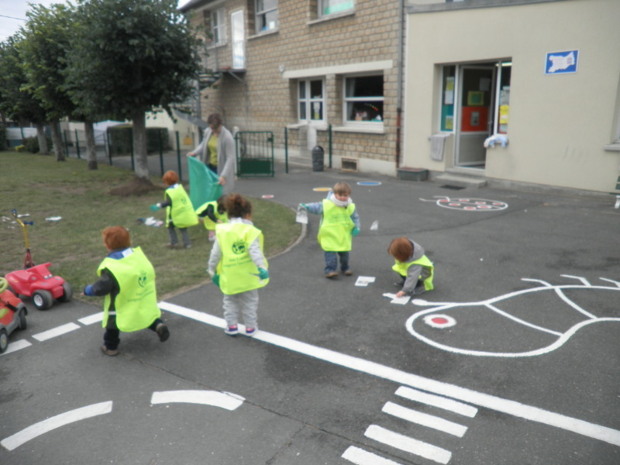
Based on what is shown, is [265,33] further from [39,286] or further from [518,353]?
[518,353]

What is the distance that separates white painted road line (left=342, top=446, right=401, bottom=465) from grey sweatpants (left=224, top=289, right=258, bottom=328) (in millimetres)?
1989

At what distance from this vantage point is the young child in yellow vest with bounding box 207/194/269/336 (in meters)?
4.82

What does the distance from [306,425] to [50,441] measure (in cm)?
178

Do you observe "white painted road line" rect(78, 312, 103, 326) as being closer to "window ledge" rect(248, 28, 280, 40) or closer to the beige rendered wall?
the beige rendered wall

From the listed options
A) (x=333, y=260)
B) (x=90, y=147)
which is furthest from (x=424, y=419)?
(x=90, y=147)

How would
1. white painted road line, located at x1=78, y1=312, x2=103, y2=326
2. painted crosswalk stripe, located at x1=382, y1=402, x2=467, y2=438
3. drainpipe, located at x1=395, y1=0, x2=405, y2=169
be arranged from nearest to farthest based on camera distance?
1. painted crosswalk stripe, located at x1=382, y1=402, x2=467, y2=438
2. white painted road line, located at x1=78, y1=312, x2=103, y2=326
3. drainpipe, located at x1=395, y1=0, x2=405, y2=169

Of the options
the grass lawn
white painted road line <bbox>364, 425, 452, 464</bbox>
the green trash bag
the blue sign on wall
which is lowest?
white painted road line <bbox>364, 425, 452, 464</bbox>

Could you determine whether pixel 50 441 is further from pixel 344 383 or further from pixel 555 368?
pixel 555 368

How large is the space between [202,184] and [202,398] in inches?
244

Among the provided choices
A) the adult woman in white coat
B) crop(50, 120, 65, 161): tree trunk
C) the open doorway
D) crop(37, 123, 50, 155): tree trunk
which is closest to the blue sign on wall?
the open doorway

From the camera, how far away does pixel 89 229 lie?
9.72m

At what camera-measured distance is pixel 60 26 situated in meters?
15.9

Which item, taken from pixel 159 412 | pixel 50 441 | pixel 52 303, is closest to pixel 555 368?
pixel 159 412

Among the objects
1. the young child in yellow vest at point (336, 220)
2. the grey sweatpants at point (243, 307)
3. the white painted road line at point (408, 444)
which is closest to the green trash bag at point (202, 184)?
the young child in yellow vest at point (336, 220)
